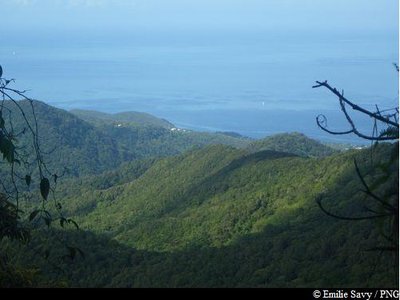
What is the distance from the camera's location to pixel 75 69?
102 meters

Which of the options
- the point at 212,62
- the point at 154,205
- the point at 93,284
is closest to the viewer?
the point at 93,284

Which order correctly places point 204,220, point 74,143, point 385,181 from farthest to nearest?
point 74,143, point 204,220, point 385,181

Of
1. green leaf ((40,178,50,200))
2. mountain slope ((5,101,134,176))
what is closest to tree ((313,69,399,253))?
green leaf ((40,178,50,200))

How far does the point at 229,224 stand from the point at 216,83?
68.4 metres

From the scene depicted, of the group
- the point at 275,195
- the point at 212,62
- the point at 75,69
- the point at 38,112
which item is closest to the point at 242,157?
the point at 275,195

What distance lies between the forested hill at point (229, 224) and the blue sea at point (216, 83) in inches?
547

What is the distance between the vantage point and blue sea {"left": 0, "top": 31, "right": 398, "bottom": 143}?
6239 centimetres

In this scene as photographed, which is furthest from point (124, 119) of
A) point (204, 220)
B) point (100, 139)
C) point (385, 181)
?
point (385, 181)

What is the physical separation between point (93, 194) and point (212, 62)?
285 feet

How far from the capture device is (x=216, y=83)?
86500 mm

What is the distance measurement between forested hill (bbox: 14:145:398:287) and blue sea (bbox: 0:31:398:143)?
13.9m

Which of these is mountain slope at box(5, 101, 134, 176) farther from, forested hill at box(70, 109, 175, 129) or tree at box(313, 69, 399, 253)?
tree at box(313, 69, 399, 253)

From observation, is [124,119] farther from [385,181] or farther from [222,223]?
[385,181]

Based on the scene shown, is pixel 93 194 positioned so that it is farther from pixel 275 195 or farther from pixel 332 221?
pixel 332 221
